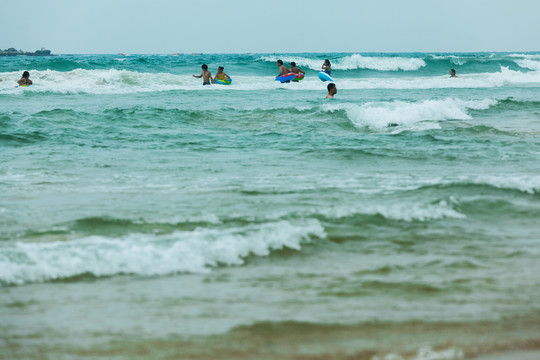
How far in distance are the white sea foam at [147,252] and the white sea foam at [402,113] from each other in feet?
27.3

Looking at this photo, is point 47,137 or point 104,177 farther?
point 47,137

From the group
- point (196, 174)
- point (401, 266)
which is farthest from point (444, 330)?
point (196, 174)

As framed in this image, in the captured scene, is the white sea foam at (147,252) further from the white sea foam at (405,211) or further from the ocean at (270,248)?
the white sea foam at (405,211)

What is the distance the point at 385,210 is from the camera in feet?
16.8

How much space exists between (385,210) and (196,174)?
Result: 2.74 metres

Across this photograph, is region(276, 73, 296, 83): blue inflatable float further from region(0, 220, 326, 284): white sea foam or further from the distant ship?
the distant ship

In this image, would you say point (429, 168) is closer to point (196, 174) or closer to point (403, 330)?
point (196, 174)

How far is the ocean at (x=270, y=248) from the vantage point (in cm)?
300

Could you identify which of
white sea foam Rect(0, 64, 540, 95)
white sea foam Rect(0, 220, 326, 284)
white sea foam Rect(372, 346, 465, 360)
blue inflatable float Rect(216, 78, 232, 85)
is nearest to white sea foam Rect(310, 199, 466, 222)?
white sea foam Rect(0, 220, 326, 284)

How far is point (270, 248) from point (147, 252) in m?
0.90

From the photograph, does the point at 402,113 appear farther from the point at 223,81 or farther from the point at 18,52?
the point at 18,52

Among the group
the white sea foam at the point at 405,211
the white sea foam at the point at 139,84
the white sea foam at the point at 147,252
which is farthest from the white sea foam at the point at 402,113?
the white sea foam at the point at 139,84

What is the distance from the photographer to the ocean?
3.00m

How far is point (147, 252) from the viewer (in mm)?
4113
